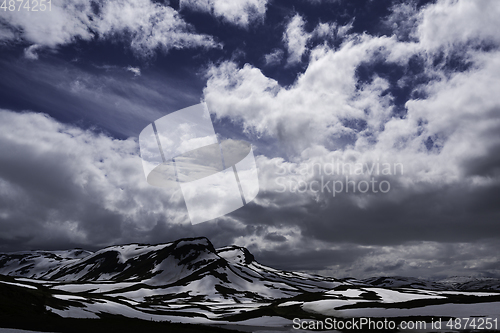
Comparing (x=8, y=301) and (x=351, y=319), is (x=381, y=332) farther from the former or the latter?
(x=8, y=301)

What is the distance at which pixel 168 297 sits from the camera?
190 m

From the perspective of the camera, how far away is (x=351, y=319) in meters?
72.6

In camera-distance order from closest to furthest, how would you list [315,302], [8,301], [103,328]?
1. [103,328]
2. [8,301]
3. [315,302]

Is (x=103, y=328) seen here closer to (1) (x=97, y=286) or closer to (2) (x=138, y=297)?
(2) (x=138, y=297)

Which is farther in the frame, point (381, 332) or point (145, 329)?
point (381, 332)

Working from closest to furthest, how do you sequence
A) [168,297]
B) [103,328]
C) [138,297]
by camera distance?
[103,328] → [138,297] → [168,297]

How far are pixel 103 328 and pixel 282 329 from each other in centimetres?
3661

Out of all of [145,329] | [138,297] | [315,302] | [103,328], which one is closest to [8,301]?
[103,328]

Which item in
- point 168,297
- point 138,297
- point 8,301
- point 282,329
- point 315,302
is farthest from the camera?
point 168,297

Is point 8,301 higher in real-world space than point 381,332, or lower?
higher

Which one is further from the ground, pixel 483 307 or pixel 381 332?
pixel 483 307

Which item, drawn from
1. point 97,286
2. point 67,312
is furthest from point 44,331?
point 97,286

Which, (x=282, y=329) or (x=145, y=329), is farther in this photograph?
(x=282, y=329)

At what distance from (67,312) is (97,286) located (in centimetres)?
14762
